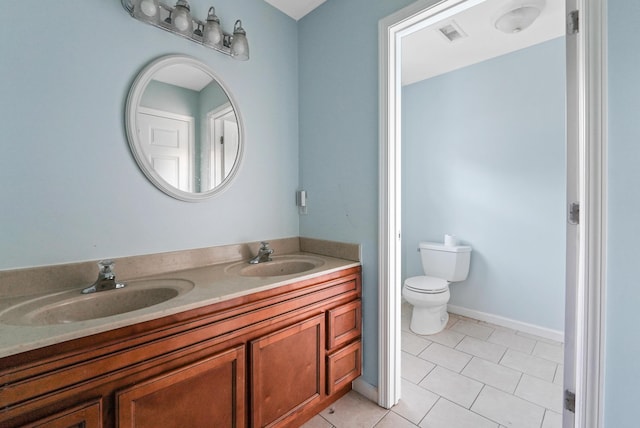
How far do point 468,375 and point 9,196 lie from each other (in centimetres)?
256

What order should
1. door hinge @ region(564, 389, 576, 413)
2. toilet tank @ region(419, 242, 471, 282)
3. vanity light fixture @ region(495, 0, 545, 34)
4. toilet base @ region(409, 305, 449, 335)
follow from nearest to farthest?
door hinge @ region(564, 389, 576, 413) < vanity light fixture @ region(495, 0, 545, 34) < toilet base @ region(409, 305, 449, 335) < toilet tank @ region(419, 242, 471, 282)

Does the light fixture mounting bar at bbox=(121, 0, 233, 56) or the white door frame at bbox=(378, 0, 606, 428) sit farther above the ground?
the light fixture mounting bar at bbox=(121, 0, 233, 56)

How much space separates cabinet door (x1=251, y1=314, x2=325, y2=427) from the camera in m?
Answer: 1.14

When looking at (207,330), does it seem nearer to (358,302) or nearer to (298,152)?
(358,302)

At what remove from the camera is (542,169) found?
2246 mm

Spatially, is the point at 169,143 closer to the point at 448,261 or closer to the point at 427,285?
the point at 427,285

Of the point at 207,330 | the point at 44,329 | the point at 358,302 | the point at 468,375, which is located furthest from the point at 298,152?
the point at 468,375

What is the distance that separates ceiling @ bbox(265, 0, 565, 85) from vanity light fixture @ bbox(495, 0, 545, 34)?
0.9 inches

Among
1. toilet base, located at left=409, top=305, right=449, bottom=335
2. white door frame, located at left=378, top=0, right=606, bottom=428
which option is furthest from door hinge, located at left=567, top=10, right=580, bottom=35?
toilet base, located at left=409, top=305, right=449, bottom=335

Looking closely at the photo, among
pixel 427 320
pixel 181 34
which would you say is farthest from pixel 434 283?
pixel 181 34

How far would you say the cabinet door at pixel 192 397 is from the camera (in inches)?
33.3

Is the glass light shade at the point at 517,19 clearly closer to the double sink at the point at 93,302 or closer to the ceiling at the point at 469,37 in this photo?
the ceiling at the point at 469,37

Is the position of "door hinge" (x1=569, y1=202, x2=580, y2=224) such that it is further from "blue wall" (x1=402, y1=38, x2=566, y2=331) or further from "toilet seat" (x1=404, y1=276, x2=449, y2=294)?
"blue wall" (x1=402, y1=38, x2=566, y2=331)

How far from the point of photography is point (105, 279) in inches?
44.0
